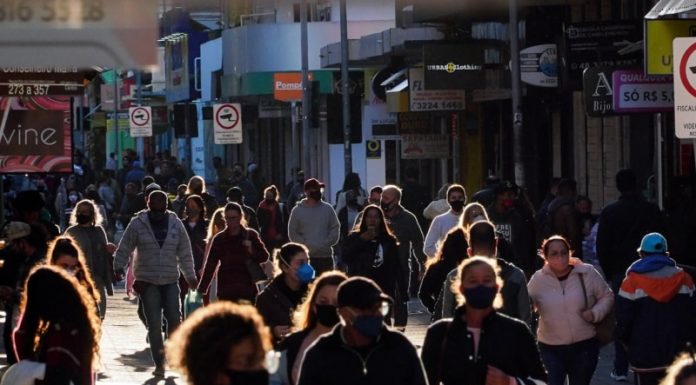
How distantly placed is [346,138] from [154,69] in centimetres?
3050

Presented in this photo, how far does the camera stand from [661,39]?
1720cm

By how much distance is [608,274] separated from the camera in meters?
16.3

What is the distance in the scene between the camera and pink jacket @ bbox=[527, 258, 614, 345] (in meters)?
11.6

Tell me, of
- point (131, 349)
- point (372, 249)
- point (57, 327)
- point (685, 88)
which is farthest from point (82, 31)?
point (131, 349)

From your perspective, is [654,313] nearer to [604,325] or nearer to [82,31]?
[604,325]

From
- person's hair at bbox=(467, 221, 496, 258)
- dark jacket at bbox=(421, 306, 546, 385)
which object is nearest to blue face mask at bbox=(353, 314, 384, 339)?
dark jacket at bbox=(421, 306, 546, 385)

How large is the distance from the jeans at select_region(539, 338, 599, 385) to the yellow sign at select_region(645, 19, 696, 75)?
561cm

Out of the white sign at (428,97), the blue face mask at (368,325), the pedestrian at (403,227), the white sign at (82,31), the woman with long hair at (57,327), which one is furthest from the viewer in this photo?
the white sign at (428,97)

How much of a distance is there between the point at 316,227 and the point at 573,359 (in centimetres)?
858

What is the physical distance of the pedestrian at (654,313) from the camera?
1168 cm

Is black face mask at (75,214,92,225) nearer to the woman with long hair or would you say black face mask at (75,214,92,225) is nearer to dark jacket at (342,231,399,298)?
dark jacket at (342,231,399,298)

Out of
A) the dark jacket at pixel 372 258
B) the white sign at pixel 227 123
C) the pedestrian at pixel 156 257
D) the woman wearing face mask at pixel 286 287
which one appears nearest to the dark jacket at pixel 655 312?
the woman wearing face mask at pixel 286 287

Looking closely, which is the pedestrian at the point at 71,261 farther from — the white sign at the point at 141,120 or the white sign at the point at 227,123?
the white sign at the point at 141,120

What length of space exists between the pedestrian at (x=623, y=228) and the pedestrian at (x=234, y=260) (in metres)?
3.00
